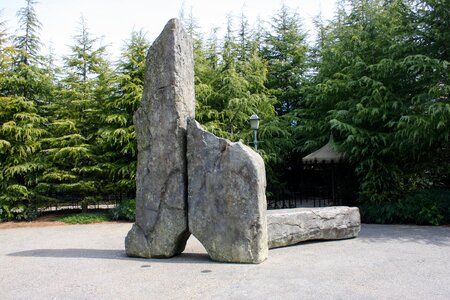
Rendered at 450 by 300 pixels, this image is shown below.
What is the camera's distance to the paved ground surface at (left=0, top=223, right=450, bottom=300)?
4.53m

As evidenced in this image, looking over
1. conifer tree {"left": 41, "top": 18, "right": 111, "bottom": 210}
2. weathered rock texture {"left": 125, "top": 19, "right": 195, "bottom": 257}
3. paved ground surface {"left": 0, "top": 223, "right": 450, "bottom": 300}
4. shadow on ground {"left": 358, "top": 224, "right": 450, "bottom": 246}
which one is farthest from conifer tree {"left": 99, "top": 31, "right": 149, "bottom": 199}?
shadow on ground {"left": 358, "top": 224, "right": 450, "bottom": 246}

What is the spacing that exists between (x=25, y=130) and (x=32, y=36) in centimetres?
397

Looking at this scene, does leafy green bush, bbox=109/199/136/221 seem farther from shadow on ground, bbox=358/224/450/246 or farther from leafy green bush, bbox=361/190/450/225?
leafy green bush, bbox=361/190/450/225

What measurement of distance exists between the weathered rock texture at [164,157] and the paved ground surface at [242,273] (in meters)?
0.39

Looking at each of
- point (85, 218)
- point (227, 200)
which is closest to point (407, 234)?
point (227, 200)

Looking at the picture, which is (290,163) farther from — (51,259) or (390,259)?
(51,259)

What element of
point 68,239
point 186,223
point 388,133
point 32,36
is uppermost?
point 32,36

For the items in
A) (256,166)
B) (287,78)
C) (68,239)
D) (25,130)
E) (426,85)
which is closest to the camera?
(256,166)

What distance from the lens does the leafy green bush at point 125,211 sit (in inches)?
507

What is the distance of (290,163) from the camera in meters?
17.4

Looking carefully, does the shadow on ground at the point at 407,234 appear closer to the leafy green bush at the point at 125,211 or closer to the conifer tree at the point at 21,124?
the leafy green bush at the point at 125,211

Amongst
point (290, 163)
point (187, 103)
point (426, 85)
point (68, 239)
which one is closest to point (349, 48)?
point (426, 85)

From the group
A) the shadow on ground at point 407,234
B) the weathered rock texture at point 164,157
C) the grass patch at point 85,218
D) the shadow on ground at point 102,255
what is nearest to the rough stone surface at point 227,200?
the weathered rock texture at point 164,157

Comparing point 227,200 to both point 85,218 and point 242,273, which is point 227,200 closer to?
point 242,273
